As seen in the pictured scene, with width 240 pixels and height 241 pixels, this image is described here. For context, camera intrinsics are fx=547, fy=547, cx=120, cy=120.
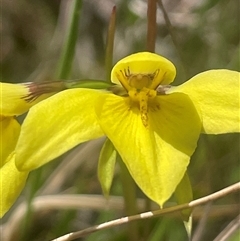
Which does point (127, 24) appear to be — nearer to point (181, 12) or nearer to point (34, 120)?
point (181, 12)


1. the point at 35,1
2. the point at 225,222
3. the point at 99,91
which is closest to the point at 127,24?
the point at 35,1

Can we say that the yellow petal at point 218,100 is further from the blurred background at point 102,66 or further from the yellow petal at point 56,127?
the blurred background at point 102,66

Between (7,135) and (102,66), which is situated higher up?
(7,135)

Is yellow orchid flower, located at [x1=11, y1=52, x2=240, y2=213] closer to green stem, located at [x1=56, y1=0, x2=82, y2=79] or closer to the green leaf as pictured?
the green leaf

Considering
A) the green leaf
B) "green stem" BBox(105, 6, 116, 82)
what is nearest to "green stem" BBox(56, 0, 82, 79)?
"green stem" BBox(105, 6, 116, 82)

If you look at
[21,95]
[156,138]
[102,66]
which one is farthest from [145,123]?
[102,66]

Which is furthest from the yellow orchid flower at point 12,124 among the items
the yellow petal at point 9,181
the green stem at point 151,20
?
the green stem at point 151,20

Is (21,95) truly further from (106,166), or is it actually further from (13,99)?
(106,166)
